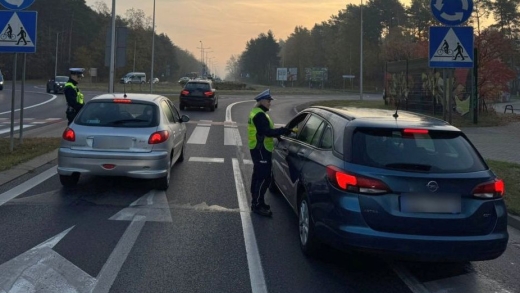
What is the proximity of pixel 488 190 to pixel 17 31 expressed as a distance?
973 centimetres

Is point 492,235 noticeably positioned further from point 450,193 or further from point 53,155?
point 53,155

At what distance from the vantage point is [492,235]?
183 inches

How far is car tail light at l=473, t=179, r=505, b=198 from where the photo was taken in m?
4.68

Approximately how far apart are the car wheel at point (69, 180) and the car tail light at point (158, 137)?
4.42 ft

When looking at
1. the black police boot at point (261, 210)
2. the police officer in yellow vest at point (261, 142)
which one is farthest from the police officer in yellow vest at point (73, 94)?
the black police boot at point (261, 210)

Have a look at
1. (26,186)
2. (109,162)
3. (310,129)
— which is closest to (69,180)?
(26,186)

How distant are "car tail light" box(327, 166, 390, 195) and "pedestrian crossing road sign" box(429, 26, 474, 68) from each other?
4776 millimetres

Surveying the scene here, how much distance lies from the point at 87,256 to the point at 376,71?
94284mm

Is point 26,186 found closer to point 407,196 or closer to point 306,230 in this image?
point 306,230

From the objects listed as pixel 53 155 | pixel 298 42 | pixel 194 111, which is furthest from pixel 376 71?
pixel 53 155

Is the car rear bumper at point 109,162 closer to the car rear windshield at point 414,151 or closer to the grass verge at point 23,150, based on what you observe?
the grass verge at point 23,150

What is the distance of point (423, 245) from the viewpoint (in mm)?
4504

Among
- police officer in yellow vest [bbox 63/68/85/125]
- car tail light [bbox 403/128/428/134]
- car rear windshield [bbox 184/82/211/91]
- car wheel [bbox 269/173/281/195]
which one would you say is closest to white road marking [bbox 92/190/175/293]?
car wheel [bbox 269/173/281/195]

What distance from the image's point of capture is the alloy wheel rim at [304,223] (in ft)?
18.0
